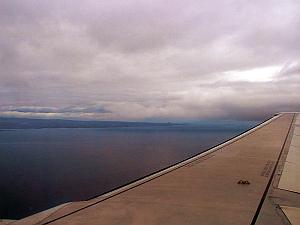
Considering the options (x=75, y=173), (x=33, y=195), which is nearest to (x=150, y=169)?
(x=75, y=173)

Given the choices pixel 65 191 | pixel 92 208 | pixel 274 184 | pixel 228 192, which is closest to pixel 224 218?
pixel 228 192

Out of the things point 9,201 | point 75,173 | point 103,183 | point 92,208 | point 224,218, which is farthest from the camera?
point 75,173

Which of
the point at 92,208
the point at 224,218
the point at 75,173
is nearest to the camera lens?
the point at 224,218

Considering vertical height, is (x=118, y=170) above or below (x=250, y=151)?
below

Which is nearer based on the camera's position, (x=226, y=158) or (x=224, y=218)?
(x=224, y=218)

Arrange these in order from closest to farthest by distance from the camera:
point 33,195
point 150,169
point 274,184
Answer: point 274,184 < point 33,195 < point 150,169

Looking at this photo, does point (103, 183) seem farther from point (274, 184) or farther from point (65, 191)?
point (274, 184)

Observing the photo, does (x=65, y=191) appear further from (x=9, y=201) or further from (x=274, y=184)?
(x=274, y=184)

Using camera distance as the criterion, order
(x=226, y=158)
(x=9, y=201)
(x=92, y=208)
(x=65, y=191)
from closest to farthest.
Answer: (x=92, y=208) < (x=226, y=158) < (x=9, y=201) < (x=65, y=191)

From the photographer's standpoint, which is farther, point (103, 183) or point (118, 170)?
point (118, 170)
